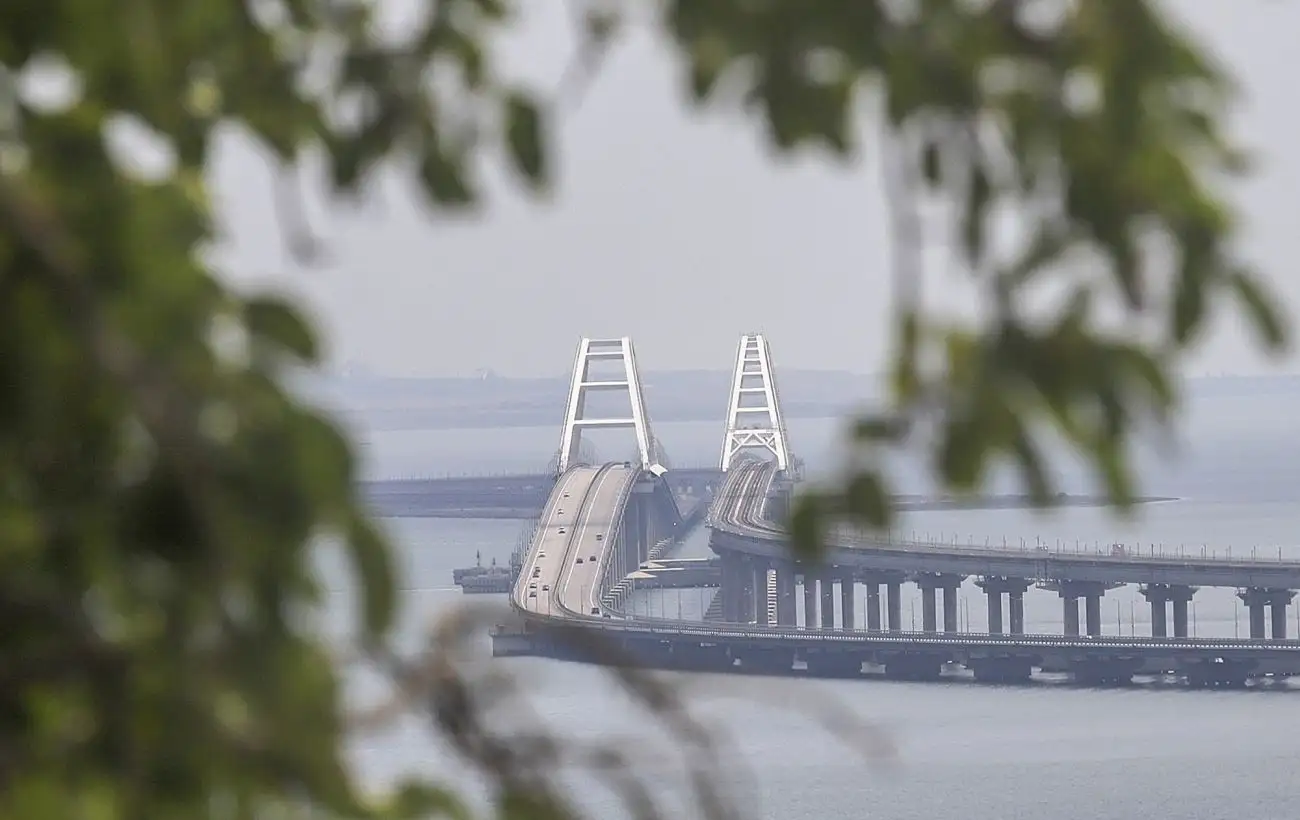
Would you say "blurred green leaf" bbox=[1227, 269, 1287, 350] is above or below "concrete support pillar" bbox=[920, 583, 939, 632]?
above

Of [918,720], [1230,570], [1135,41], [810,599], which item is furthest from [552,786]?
[810,599]

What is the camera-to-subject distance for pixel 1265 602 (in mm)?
27469

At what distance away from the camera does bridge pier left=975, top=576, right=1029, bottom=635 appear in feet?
96.4

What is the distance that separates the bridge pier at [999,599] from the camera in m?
29.4

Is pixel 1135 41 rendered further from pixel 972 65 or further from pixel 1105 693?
pixel 1105 693

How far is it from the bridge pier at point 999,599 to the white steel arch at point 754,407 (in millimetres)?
17693

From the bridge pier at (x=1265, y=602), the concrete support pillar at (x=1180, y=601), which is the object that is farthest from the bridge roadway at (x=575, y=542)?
the bridge pier at (x=1265, y=602)

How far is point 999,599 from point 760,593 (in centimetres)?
493

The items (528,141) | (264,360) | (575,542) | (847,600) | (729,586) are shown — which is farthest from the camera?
(575,542)

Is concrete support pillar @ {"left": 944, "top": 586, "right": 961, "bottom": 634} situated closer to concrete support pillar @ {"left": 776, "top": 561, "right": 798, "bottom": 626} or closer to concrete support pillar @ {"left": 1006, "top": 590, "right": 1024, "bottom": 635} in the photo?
concrete support pillar @ {"left": 1006, "top": 590, "right": 1024, "bottom": 635}

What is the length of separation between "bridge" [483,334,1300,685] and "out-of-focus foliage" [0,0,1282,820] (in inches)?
718

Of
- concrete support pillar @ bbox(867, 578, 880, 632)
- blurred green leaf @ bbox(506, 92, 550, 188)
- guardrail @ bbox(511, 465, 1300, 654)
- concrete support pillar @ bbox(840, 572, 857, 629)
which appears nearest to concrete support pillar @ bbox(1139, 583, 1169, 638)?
guardrail @ bbox(511, 465, 1300, 654)

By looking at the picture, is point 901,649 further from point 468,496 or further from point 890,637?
point 468,496

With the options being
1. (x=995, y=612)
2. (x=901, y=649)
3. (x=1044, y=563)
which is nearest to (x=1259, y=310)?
(x=901, y=649)
